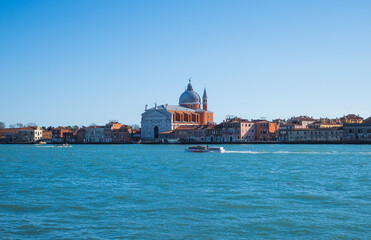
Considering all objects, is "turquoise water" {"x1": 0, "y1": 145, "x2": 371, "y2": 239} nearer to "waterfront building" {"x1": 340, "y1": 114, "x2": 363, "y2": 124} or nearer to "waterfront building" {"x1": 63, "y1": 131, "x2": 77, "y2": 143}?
"waterfront building" {"x1": 340, "y1": 114, "x2": 363, "y2": 124}

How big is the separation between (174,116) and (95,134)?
14424mm

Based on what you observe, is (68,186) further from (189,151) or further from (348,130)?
(348,130)

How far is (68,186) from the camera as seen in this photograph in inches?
594

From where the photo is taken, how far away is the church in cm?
7094

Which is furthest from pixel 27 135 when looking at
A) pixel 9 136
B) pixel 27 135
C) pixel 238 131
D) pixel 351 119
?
pixel 351 119

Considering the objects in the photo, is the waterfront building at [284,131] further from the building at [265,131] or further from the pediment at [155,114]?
the pediment at [155,114]

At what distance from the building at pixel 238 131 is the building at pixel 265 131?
2.37 ft

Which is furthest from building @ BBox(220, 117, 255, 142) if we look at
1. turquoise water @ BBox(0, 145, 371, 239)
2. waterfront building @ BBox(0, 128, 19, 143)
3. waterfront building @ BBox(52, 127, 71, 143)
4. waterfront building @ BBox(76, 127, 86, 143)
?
turquoise water @ BBox(0, 145, 371, 239)

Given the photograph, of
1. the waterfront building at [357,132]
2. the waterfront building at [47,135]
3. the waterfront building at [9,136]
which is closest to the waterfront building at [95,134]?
the waterfront building at [47,135]

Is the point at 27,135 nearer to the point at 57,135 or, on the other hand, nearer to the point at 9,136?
the point at 9,136

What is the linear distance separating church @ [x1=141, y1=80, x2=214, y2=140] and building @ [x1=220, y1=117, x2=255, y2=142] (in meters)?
8.80

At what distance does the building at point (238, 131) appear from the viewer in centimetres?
6431

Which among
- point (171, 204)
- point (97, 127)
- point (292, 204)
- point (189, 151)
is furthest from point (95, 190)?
point (97, 127)

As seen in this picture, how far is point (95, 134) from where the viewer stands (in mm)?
77500
